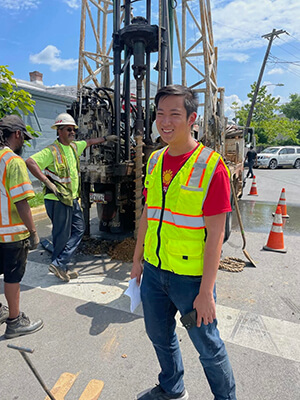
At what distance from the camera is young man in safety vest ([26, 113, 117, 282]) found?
372cm

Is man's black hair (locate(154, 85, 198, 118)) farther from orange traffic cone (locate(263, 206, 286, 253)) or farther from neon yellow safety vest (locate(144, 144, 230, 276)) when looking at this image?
orange traffic cone (locate(263, 206, 286, 253))

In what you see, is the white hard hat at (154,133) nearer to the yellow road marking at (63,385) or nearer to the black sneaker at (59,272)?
the black sneaker at (59,272)

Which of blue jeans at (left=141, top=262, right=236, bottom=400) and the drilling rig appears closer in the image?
blue jeans at (left=141, top=262, right=236, bottom=400)

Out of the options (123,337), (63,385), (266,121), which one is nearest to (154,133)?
(123,337)

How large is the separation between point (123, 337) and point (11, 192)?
1.62 meters

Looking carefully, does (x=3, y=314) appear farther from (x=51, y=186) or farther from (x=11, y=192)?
(x=51, y=186)

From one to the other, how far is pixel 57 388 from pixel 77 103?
4.24m

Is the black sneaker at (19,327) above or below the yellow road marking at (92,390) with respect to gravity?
above

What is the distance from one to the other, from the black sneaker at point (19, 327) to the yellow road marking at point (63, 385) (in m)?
0.68

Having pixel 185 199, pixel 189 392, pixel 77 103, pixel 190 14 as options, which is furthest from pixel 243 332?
pixel 190 14

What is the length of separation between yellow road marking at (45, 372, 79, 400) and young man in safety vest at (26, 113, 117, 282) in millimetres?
1633

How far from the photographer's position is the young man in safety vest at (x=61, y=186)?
372 centimetres

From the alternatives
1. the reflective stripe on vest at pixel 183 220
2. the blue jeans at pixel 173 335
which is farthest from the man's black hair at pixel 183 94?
the blue jeans at pixel 173 335

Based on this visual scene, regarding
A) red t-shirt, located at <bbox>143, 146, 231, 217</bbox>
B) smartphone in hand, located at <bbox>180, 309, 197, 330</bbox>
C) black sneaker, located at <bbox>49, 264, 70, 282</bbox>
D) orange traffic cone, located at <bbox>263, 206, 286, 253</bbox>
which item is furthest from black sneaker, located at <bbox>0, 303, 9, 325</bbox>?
orange traffic cone, located at <bbox>263, 206, 286, 253</bbox>
